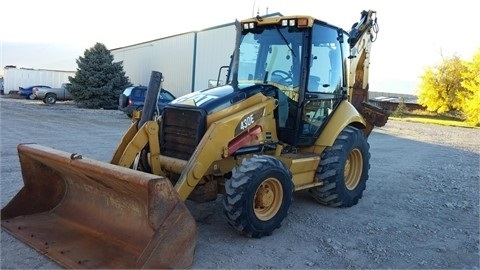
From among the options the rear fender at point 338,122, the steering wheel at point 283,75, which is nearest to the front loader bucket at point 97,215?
the steering wheel at point 283,75

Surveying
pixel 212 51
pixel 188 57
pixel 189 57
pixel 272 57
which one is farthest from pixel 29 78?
pixel 272 57

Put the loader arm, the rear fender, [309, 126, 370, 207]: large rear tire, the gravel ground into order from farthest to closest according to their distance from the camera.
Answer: the loader arm, the rear fender, [309, 126, 370, 207]: large rear tire, the gravel ground

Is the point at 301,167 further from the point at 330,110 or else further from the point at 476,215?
the point at 476,215

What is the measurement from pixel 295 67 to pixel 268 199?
6.33 ft

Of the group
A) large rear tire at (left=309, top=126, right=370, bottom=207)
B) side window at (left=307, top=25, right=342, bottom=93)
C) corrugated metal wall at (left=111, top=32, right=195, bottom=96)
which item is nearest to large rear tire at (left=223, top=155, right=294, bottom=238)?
large rear tire at (left=309, top=126, right=370, bottom=207)

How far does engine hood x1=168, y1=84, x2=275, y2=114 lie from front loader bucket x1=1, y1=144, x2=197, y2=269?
146 cm

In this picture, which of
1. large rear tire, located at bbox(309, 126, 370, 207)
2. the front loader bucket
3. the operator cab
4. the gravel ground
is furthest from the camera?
large rear tire, located at bbox(309, 126, 370, 207)

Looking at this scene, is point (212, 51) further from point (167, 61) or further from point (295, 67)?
point (295, 67)

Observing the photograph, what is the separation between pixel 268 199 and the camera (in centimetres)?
498

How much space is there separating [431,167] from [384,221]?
5585mm

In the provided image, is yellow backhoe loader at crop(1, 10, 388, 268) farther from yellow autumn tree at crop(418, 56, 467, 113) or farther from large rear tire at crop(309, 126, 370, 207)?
yellow autumn tree at crop(418, 56, 467, 113)

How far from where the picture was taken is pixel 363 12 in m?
8.07

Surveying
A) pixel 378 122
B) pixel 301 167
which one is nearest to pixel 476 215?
pixel 378 122

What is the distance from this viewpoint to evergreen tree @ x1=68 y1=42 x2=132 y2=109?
26.7m
